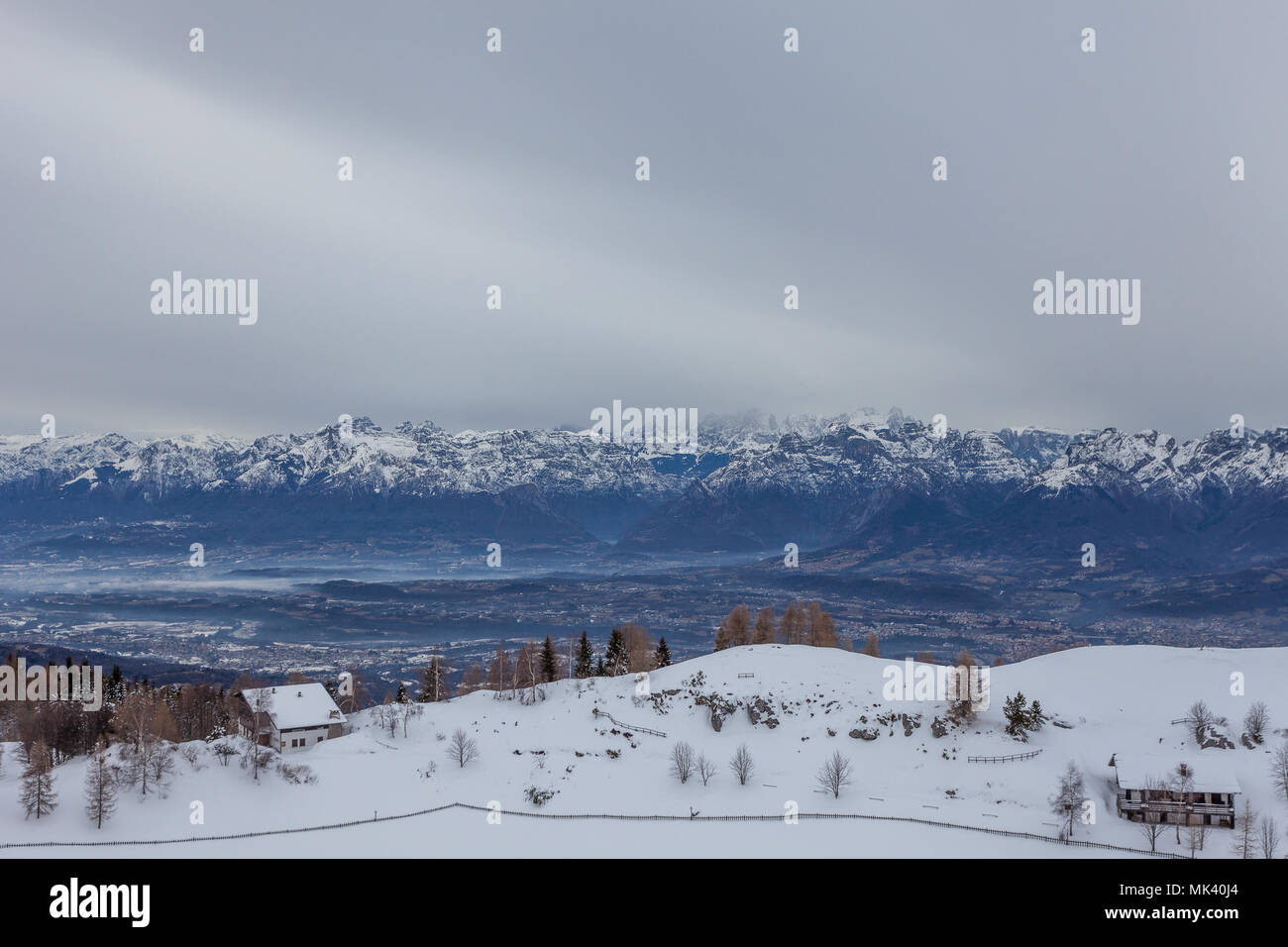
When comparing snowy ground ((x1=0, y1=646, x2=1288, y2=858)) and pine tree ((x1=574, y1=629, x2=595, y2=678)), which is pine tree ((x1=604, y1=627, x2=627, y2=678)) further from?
snowy ground ((x1=0, y1=646, x2=1288, y2=858))

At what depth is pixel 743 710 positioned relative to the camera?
84.6 m

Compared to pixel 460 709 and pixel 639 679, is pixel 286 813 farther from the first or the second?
pixel 639 679

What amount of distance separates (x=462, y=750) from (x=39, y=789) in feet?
104

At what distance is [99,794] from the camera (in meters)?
61.8

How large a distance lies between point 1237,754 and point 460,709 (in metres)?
71.9

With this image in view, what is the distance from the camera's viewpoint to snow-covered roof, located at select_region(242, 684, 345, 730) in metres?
79.8

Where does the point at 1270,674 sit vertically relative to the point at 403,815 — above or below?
above

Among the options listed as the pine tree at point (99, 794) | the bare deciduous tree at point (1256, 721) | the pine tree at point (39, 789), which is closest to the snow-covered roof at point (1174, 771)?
the bare deciduous tree at point (1256, 721)

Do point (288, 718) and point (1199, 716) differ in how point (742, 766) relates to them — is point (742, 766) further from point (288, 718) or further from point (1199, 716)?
point (288, 718)

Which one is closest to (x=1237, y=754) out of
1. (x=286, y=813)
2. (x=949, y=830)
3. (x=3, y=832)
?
(x=949, y=830)

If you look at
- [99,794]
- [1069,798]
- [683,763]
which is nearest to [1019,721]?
[1069,798]

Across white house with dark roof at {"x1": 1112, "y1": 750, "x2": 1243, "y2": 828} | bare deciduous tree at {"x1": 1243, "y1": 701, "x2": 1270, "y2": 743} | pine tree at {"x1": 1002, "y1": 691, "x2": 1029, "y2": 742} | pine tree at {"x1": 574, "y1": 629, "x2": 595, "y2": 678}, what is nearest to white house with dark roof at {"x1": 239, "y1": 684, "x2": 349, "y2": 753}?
pine tree at {"x1": 574, "y1": 629, "x2": 595, "y2": 678}

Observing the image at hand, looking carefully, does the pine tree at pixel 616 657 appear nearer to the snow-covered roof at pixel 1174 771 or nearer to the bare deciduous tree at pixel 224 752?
the bare deciduous tree at pixel 224 752

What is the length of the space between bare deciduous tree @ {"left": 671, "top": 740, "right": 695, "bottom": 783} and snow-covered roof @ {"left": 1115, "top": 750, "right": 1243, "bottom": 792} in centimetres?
3360
